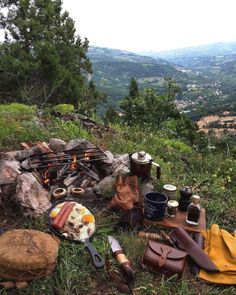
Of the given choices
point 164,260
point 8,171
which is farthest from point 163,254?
point 8,171

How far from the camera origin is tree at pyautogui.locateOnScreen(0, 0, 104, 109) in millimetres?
15031

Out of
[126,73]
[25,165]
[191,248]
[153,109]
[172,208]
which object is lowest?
[126,73]

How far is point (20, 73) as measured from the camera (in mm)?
14992

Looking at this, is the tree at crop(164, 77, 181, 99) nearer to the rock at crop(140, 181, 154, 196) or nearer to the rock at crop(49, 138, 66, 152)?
the rock at crop(49, 138, 66, 152)

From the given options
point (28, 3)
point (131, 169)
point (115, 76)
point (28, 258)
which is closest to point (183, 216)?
point (131, 169)

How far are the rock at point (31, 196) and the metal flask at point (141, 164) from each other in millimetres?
1203

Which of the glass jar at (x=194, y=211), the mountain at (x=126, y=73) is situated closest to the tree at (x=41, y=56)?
the glass jar at (x=194, y=211)

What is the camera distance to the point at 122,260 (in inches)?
135

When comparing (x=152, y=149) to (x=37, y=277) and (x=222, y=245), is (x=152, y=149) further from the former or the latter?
(x=37, y=277)

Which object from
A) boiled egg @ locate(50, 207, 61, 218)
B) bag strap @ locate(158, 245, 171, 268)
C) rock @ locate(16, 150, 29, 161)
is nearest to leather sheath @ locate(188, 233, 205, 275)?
bag strap @ locate(158, 245, 171, 268)

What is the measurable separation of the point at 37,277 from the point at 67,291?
0.99ft

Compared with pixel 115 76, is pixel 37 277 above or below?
above

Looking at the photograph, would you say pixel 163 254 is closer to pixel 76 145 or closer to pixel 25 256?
pixel 25 256

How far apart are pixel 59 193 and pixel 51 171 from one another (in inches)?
19.2
